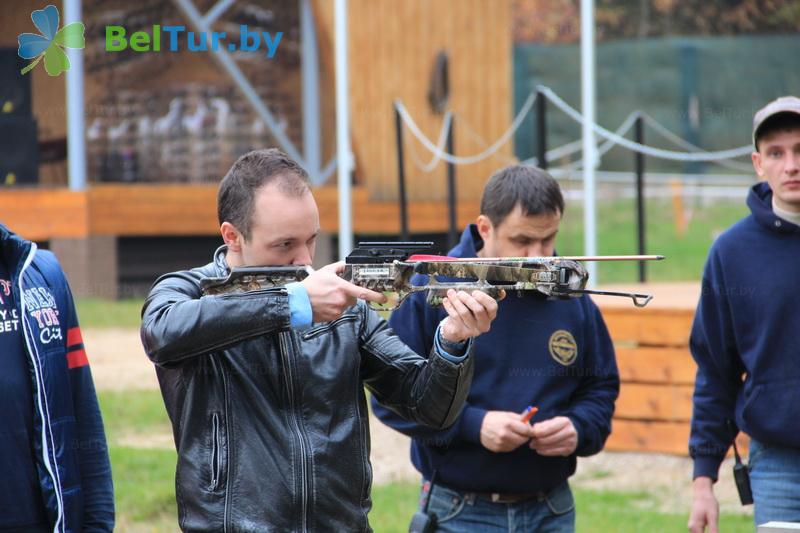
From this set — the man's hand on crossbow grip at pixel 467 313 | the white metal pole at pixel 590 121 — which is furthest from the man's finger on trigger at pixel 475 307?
the white metal pole at pixel 590 121

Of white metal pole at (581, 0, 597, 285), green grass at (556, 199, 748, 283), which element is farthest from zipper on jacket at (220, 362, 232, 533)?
green grass at (556, 199, 748, 283)

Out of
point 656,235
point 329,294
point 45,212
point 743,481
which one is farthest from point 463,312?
point 656,235

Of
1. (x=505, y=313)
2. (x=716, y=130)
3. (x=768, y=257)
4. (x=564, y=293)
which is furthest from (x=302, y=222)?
(x=716, y=130)

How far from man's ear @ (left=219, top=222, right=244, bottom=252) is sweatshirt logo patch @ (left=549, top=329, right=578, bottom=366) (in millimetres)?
1508

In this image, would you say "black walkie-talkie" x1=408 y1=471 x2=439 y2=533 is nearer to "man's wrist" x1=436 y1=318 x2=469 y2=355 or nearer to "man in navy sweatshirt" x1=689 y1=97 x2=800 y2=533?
"man in navy sweatshirt" x1=689 y1=97 x2=800 y2=533

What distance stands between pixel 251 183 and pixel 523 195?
143 cm

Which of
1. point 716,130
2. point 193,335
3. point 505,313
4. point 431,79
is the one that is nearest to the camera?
point 193,335

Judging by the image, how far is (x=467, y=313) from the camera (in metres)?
3.09

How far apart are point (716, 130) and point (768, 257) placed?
831 inches

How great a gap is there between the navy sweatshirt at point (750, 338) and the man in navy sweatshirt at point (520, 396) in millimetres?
361

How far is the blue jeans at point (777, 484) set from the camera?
4.04 metres

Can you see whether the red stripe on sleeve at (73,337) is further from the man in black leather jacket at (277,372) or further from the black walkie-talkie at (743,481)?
the black walkie-talkie at (743,481)

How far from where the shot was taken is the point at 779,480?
407 centimetres

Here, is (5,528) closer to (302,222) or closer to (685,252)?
(302,222)
